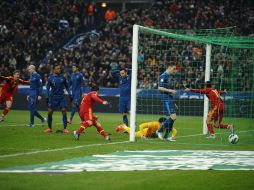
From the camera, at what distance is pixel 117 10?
5416 cm

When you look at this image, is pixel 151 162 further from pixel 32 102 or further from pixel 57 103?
pixel 32 102

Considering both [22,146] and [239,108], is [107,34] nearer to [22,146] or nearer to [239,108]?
[239,108]

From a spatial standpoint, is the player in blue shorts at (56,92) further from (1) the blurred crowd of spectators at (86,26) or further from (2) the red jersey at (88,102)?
(1) the blurred crowd of spectators at (86,26)

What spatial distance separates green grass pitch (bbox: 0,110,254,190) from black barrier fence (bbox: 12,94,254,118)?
0.71m

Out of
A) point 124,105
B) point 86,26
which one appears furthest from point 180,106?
point 86,26

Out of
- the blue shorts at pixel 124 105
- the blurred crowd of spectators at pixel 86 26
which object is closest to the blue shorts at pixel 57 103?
the blue shorts at pixel 124 105

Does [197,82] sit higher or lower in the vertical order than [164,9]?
lower

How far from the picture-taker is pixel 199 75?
102 feet

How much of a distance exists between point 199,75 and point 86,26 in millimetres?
19853

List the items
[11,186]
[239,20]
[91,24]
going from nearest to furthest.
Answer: [11,186] < [239,20] < [91,24]

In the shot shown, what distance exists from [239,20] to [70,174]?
3266 centimetres

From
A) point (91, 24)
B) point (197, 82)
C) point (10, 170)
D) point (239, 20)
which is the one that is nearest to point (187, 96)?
point (197, 82)

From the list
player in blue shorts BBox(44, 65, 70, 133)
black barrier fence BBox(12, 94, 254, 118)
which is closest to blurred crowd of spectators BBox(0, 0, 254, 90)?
black barrier fence BBox(12, 94, 254, 118)

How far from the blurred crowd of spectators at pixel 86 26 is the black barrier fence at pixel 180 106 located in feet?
5.71
